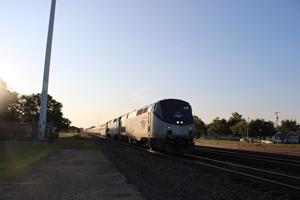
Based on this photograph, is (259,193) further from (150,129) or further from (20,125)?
(20,125)

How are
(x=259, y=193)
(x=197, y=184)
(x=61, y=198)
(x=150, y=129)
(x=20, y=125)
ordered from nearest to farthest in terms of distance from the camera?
(x=61, y=198), (x=259, y=193), (x=197, y=184), (x=150, y=129), (x=20, y=125)

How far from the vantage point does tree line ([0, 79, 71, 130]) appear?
9221cm

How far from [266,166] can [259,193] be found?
9600mm

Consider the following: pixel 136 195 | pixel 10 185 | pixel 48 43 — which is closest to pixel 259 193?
pixel 136 195

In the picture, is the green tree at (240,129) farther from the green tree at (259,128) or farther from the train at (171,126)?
the train at (171,126)

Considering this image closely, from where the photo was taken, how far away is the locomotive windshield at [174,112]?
30281mm

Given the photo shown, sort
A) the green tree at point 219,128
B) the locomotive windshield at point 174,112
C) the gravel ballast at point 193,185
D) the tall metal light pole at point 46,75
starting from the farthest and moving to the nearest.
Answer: the green tree at point 219,128
the tall metal light pole at point 46,75
the locomotive windshield at point 174,112
the gravel ballast at point 193,185

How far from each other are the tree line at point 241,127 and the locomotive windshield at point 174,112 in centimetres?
8823

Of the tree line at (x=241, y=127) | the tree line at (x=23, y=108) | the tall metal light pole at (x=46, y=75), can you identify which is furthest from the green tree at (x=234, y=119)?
the tall metal light pole at (x=46, y=75)

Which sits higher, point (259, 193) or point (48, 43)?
point (48, 43)

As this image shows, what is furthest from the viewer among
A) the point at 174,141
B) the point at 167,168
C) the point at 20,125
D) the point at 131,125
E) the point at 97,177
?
the point at 20,125

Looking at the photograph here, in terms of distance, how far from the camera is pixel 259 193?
42.1 ft

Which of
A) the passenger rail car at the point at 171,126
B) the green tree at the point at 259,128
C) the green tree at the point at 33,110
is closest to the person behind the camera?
the passenger rail car at the point at 171,126

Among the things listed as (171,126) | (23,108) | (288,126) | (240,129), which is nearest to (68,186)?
(171,126)
